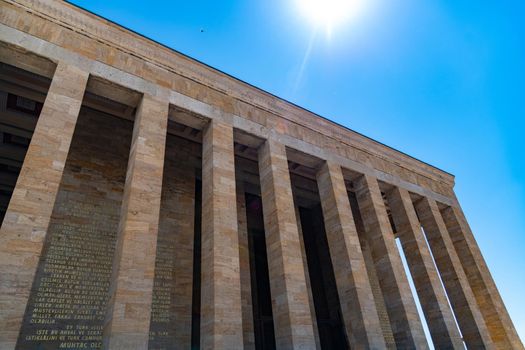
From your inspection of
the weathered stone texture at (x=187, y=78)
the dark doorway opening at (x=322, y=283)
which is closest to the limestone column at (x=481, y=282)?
the weathered stone texture at (x=187, y=78)

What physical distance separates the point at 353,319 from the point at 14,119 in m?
14.1

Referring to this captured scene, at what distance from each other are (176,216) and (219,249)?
12.8ft

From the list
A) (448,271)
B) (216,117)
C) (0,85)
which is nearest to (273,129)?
(216,117)

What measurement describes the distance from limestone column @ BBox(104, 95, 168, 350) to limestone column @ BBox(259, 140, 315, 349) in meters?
3.99

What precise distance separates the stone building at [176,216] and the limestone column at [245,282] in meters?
0.06

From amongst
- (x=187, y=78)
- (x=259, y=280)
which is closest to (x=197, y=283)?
(x=259, y=280)

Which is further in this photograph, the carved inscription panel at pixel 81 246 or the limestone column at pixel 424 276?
the limestone column at pixel 424 276

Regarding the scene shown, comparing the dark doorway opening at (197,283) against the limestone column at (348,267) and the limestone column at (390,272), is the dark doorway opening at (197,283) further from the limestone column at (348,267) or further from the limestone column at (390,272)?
the limestone column at (390,272)

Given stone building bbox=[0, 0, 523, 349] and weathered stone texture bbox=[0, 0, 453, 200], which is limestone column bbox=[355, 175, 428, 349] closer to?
stone building bbox=[0, 0, 523, 349]

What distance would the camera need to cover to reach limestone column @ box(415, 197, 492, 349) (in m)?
14.6

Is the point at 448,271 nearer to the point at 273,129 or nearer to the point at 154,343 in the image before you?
the point at 273,129

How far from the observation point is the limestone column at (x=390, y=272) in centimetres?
1226

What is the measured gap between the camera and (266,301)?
50.6ft

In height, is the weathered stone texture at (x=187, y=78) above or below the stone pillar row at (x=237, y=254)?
above
